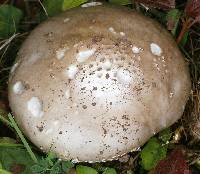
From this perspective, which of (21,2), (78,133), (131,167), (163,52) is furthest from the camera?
(21,2)

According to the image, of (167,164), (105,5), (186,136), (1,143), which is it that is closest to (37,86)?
(1,143)

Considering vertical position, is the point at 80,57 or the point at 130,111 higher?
the point at 80,57

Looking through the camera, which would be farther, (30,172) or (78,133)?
(30,172)

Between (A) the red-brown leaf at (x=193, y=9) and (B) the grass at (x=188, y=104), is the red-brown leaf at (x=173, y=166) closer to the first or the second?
(B) the grass at (x=188, y=104)

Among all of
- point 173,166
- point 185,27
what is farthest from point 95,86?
point 185,27

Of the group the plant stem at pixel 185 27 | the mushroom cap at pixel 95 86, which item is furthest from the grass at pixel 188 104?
the mushroom cap at pixel 95 86

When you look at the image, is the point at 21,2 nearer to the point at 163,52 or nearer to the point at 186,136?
the point at 163,52

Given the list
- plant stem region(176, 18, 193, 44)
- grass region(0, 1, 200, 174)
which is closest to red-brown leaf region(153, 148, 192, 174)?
grass region(0, 1, 200, 174)
